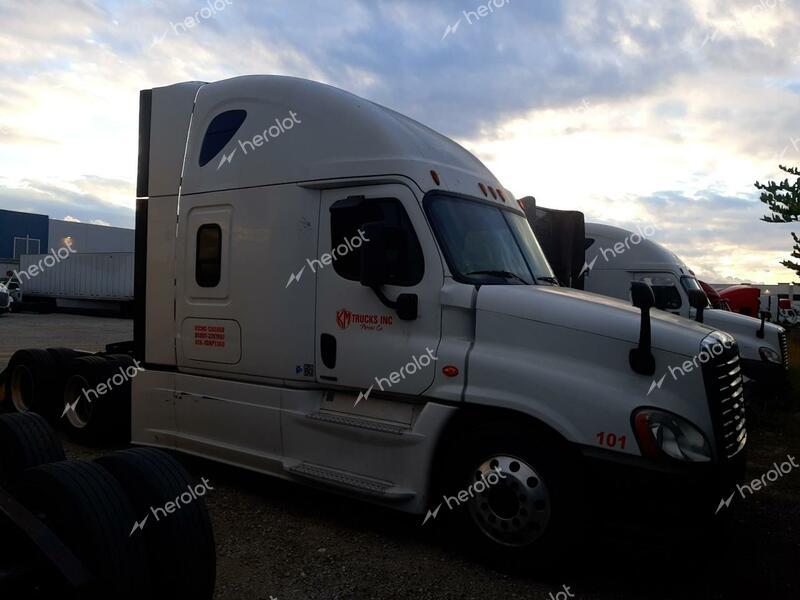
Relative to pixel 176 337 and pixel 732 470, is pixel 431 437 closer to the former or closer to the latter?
pixel 732 470

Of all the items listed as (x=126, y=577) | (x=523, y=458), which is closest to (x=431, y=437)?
(x=523, y=458)

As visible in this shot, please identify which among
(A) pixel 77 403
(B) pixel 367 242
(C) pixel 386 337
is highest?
(B) pixel 367 242

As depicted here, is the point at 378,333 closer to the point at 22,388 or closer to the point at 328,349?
the point at 328,349

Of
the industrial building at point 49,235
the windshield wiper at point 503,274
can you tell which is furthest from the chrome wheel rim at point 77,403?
the industrial building at point 49,235

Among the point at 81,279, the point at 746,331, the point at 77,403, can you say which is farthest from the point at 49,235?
the point at 746,331

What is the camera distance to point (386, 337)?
463cm

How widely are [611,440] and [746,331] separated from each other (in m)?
6.25

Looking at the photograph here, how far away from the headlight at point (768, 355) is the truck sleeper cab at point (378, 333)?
16.3ft

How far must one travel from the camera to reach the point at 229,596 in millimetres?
3785

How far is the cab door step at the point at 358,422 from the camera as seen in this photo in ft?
14.9

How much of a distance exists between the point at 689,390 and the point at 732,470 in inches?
22.2

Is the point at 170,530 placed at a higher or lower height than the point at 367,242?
lower

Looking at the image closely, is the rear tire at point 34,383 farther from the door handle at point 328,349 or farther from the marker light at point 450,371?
the marker light at point 450,371

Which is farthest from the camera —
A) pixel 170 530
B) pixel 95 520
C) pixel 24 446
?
pixel 24 446
